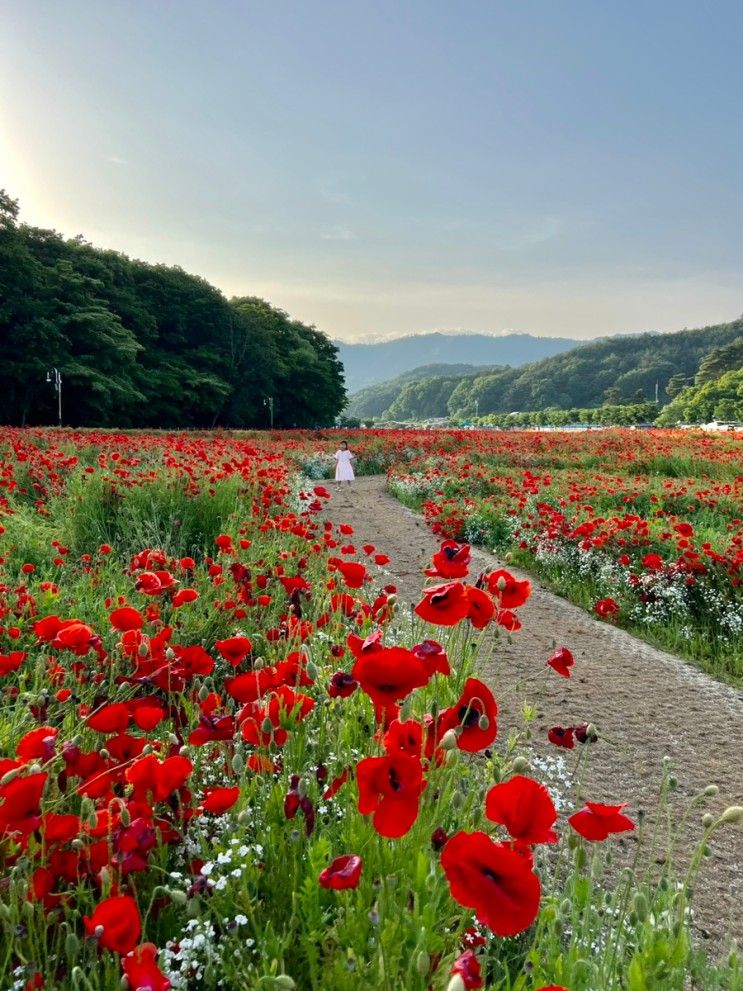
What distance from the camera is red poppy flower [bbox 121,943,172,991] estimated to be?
979 mm

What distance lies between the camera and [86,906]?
5.07 ft

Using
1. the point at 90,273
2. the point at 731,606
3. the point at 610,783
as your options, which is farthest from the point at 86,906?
the point at 90,273

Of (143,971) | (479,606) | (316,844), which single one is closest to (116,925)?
(143,971)

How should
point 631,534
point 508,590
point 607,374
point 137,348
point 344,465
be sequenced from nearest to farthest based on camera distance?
point 508,590, point 631,534, point 344,465, point 137,348, point 607,374

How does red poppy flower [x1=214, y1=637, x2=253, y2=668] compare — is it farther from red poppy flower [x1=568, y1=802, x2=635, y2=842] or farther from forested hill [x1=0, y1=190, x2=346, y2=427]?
forested hill [x1=0, y1=190, x2=346, y2=427]

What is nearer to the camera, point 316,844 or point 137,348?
point 316,844

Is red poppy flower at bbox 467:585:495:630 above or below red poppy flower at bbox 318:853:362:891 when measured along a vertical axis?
above

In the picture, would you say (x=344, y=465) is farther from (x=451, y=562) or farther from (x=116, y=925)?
(x=116, y=925)

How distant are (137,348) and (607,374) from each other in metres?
121

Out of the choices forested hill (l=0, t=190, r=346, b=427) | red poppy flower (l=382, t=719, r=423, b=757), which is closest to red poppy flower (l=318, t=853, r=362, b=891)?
red poppy flower (l=382, t=719, r=423, b=757)

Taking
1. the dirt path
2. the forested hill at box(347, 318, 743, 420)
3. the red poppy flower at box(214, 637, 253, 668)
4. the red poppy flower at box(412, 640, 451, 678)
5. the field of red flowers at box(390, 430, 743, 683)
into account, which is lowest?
the dirt path

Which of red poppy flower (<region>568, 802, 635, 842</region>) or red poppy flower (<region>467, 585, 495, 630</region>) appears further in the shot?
red poppy flower (<region>467, 585, 495, 630</region>)

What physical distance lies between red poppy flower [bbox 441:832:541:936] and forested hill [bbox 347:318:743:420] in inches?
4927

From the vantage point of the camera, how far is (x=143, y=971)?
1.00m
